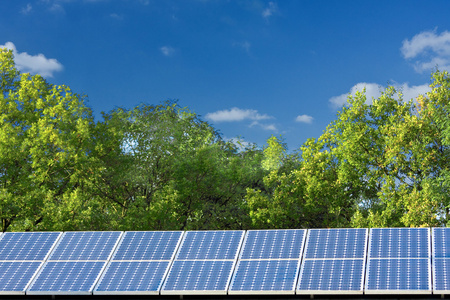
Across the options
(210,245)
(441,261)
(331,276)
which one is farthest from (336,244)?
(210,245)

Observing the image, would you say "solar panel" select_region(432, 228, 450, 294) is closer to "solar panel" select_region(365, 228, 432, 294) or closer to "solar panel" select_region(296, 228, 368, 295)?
"solar panel" select_region(365, 228, 432, 294)

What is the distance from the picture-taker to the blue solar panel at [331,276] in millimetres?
→ 14711

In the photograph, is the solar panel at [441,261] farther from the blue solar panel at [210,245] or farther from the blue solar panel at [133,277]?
the blue solar panel at [133,277]

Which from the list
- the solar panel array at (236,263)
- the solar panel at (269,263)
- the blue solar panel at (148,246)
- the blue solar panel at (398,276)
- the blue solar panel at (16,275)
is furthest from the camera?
the blue solar panel at (148,246)

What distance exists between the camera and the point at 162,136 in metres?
50.6

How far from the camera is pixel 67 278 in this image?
53.8ft

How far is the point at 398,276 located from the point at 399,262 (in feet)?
2.19

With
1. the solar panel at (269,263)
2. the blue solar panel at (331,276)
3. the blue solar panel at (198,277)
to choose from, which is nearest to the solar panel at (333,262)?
the blue solar panel at (331,276)

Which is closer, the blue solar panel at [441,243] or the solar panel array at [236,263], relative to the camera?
the solar panel array at [236,263]

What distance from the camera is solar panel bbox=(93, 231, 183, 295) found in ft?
51.6

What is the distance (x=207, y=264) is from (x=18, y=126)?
101 feet

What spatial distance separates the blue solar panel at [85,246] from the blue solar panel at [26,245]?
1.26 ft

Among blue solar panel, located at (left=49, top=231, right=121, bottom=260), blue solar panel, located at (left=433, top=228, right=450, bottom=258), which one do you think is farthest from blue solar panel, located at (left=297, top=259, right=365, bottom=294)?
blue solar panel, located at (left=49, top=231, right=121, bottom=260)

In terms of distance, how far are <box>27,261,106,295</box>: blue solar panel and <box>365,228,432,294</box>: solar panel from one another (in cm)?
794
